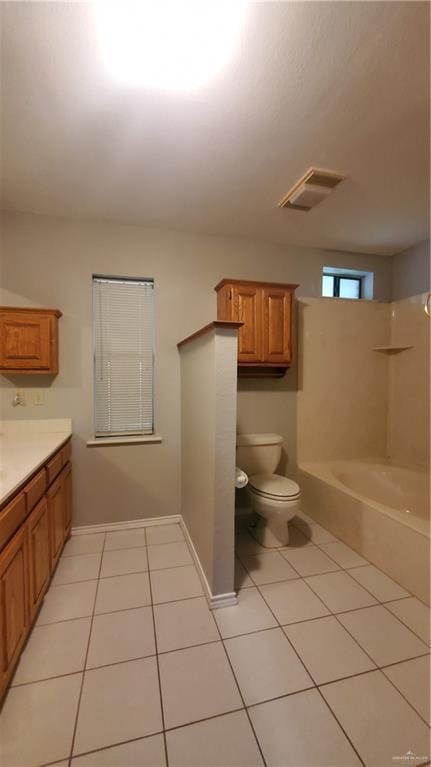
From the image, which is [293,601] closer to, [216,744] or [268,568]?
[268,568]

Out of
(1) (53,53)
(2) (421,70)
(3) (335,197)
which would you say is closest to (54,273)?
(1) (53,53)

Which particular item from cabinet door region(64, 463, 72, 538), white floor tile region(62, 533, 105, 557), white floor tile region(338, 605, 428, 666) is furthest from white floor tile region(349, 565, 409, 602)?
cabinet door region(64, 463, 72, 538)

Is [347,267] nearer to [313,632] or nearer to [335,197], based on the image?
[335,197]

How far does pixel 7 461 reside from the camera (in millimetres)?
1571

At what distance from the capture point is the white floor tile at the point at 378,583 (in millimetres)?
1784

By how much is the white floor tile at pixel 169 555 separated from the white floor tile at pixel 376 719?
3.59ft

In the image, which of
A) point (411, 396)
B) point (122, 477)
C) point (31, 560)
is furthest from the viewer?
point (411, 396)

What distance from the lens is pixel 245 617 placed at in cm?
162

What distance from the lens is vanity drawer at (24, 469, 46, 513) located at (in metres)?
1.44

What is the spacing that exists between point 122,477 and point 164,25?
100 inches

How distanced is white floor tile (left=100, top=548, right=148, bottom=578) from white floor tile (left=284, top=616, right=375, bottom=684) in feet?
3.33

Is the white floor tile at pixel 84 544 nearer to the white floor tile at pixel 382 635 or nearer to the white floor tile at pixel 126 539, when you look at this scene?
the white floor tile at pixel 126 539

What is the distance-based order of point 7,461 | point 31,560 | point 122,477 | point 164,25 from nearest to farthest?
point 164,25
point 31,560
point 7,461
point 122,477

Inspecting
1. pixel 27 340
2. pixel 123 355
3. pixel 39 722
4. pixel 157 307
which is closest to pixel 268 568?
pixel 39 722
